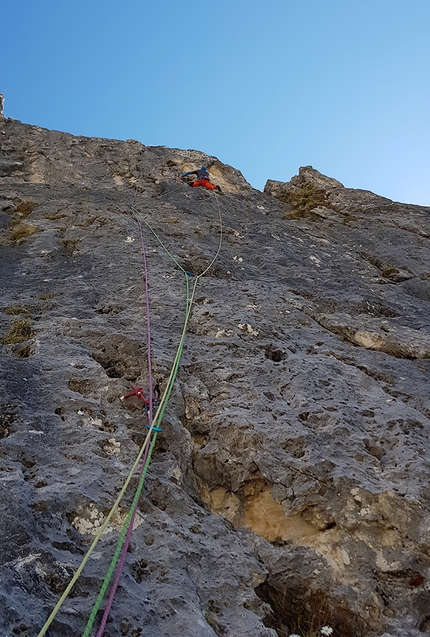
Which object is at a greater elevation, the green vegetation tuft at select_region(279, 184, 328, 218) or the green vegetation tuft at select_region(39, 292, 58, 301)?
the green vegetation tuft at select_region(279, 184, 328, 218)

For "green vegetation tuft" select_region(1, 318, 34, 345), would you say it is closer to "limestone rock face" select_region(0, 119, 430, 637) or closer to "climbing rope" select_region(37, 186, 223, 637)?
"limestone rock face" select_region(0, 119, 430, 637)

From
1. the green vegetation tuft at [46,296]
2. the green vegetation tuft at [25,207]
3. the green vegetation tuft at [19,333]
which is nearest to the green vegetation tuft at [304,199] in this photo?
the green vegetation tuft at [25,207]

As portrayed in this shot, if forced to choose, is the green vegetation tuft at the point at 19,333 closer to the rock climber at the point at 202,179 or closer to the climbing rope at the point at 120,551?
the climbing rope at the point at 120,551

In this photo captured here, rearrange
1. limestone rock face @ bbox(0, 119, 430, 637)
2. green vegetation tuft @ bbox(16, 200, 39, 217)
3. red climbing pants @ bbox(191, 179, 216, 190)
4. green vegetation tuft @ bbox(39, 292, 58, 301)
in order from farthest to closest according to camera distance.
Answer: red climbing pants @ bbox(191, 179, 216, 190)
green vegetation tuft @ bbox(16, 200, 39, 217)
green vegetation tuft @ bbox(39, 292, 58, 301)
limestone rock face @ bbox(0, 119, 430, 637)

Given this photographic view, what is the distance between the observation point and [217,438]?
4.21 meters

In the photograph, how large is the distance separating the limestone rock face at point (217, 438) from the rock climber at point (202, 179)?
11.4 ft

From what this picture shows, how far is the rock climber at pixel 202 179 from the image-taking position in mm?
11531

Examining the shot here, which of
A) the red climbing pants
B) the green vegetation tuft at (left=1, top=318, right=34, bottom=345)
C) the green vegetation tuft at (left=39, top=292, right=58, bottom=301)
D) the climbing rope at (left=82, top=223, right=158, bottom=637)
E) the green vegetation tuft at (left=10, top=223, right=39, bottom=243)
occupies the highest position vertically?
the red climbing pants

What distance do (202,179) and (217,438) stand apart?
853 centimetres

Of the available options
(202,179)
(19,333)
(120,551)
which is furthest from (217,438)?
(202,179)

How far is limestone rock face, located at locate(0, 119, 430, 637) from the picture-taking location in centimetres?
293

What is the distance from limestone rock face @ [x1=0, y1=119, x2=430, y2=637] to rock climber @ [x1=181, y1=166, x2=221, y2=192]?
3459 millimetres

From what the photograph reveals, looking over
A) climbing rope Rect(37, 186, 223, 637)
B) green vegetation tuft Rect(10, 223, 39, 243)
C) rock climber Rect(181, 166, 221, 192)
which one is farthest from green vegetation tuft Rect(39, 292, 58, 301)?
rock climber Rect(181, 166, 221, 192)

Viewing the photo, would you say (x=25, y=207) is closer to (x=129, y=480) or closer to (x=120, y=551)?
(x=129, y=480)
